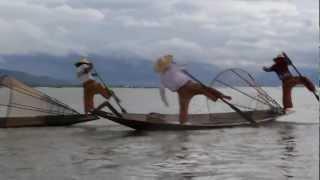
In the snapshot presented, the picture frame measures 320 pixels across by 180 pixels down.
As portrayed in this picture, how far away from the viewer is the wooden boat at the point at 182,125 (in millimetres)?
25453

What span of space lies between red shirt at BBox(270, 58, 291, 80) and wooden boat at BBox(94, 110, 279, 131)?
208 centimetres

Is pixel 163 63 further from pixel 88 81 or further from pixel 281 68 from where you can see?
pixel 281 68

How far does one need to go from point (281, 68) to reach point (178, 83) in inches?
268

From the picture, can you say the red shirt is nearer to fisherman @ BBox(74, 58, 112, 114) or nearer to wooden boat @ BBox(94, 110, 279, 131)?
wooden boat @ BBox(94, 110, 279, 131)

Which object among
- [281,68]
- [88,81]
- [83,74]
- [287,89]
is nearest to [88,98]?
[88,81]

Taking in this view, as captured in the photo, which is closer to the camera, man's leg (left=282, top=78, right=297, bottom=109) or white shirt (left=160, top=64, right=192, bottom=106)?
white shirt (left=160, top=64, right=192, bottom=106)

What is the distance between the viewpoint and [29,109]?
29016mm

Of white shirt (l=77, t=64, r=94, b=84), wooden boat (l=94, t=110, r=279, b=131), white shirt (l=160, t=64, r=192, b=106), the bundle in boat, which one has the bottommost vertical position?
wooden boat (l=94, t=110, r=279, b=131)

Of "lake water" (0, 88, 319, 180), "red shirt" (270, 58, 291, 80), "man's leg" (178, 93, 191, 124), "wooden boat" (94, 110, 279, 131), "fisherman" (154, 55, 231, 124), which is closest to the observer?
"lake water" (0, 88, 319, 180)

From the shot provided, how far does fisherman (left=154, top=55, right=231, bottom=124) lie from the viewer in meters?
26.0

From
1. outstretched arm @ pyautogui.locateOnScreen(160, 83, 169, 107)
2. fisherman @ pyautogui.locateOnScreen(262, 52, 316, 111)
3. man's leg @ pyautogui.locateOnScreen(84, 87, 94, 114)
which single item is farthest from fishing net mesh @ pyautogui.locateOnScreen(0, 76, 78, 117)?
fisherman @ pyautogui.locateOnScreen(262, 52, 316, 111)

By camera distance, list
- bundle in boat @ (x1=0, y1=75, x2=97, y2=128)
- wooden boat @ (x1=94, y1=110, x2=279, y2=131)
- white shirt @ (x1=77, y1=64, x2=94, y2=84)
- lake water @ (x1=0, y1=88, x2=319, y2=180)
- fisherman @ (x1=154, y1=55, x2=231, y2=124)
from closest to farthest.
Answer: lake water @ (x1=0, y1=88, x2=319, y2=180)
wooden boat @ (x1=94, y1=110, x2=279, y2=131)
fisherman @ (x1=154, y1=55, x2=231, y2=124)
bundle in boat @ (x1=0, y1=75, x2=97, y2=128)
white shirt @ (x1=77, y1=64, x2=94, y2=84)

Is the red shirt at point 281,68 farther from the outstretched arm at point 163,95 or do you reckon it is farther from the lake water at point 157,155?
the outstretched arm at point 163,95

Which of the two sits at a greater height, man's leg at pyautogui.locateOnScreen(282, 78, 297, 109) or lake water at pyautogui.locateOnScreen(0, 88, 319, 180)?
man's leg at pyautogui.locateOnScreen(282, 78, 297, 109)
